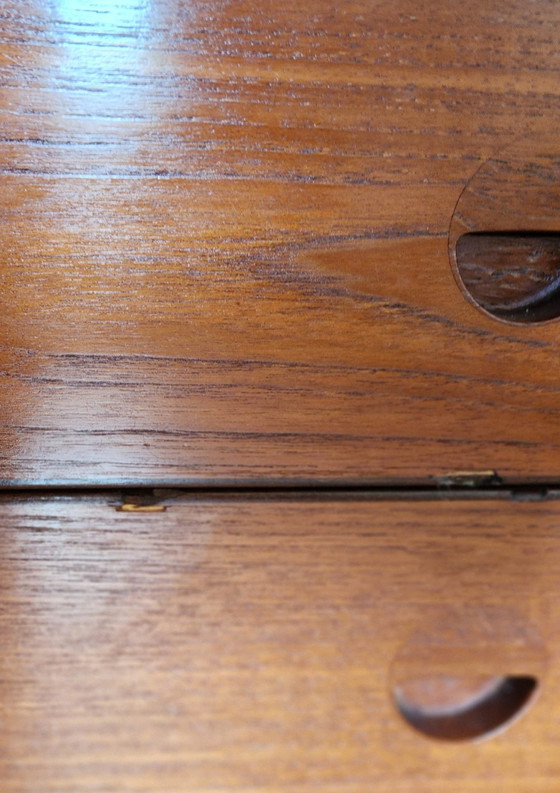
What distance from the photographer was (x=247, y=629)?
0.88 ft

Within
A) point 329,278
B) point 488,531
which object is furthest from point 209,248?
point 488,531

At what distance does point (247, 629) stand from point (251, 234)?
15cm

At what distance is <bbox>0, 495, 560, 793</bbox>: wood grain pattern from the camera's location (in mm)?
259

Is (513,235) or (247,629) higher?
(513,235)

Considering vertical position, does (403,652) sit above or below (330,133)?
below

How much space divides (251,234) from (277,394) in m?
0.06

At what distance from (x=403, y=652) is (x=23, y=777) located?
0.16 m

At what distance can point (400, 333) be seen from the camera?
0.24 metres

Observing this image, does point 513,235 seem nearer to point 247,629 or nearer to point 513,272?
point 513,272

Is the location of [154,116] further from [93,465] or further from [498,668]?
[498,668]

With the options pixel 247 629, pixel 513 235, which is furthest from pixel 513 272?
pixel 247 629

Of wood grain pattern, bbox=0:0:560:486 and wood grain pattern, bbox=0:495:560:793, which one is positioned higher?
wood grain pattern, bbox=0:0:560:486

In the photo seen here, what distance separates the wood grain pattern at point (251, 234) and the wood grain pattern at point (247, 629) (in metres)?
0.02

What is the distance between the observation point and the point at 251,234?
0.22 m
